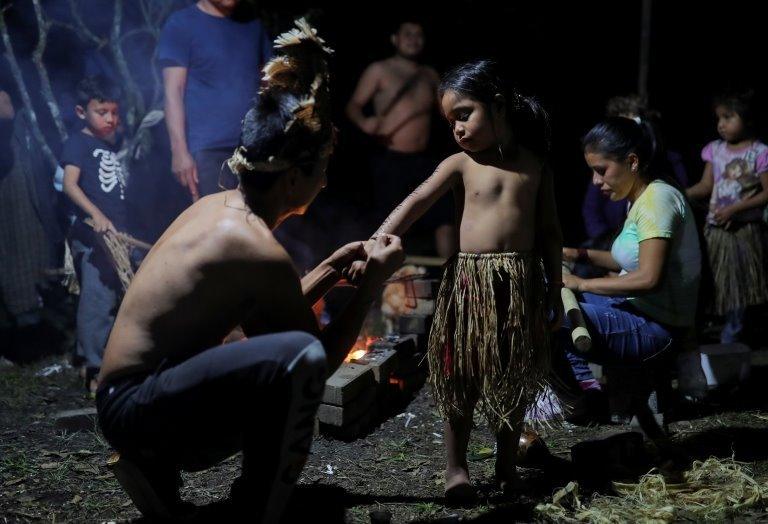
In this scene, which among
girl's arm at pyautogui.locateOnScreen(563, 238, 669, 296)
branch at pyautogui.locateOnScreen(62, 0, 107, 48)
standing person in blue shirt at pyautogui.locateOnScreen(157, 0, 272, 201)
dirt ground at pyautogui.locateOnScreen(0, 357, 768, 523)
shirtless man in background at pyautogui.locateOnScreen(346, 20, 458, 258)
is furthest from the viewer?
shirtless man in background at pyautogui.locateOnScreen(346, 20, 458, 258)

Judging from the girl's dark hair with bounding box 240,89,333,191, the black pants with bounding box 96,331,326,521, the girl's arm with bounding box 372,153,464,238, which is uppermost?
the girl's dark hair with bounding box 240,89,333,191

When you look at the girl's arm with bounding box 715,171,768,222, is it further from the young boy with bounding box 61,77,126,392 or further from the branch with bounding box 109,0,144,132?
the branch with bounding box 109,0,144,132

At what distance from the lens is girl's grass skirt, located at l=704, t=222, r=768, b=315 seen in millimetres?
5805

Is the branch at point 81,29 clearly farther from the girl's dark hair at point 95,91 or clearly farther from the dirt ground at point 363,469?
the dirt ground at point 363,469

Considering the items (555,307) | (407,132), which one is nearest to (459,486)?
(555,307)

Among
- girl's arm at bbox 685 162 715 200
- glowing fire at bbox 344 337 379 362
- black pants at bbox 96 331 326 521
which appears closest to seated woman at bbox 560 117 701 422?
glowing fire at bbox 344 337 379 362

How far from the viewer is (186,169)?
550 centimetres

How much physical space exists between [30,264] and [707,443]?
489 centimetres

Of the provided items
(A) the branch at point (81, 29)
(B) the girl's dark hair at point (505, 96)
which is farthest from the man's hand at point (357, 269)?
(A) the branch at point (81, 29)

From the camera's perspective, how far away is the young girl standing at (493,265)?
338cm

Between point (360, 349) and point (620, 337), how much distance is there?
6.11ft

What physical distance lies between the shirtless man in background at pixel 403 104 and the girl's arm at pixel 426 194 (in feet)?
10.2

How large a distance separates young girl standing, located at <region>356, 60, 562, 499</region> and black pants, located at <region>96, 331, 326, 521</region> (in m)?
0.94

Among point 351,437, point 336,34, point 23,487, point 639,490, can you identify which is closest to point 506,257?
point 639,490
